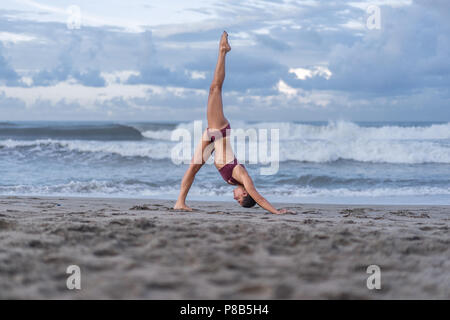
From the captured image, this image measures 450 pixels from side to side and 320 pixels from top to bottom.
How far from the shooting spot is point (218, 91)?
554 cm

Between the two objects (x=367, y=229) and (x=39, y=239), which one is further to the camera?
(x=367, y=229)

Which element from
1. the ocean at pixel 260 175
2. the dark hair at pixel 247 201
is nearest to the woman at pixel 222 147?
the dark hair at pixel 247 201

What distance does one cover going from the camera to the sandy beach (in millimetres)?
2572

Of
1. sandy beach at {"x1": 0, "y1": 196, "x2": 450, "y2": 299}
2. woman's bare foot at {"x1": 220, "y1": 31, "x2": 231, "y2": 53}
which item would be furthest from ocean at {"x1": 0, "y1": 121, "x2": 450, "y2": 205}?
sandy beach at {"x1": 0, "y1": 196, "x2": 450, "y2": 299}

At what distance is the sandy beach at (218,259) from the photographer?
2572mm

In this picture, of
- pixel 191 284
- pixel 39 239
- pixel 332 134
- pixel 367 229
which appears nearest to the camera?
pixel 191 284

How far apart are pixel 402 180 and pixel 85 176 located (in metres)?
7.50

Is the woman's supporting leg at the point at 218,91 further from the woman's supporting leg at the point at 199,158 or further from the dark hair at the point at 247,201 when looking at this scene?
the dark hair at the point at 247,201

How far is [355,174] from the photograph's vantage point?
1145 centimetres

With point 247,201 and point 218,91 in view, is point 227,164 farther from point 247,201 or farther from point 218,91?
point 218,91

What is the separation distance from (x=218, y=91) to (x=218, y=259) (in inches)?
114

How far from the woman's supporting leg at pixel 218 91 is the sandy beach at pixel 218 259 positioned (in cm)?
148
